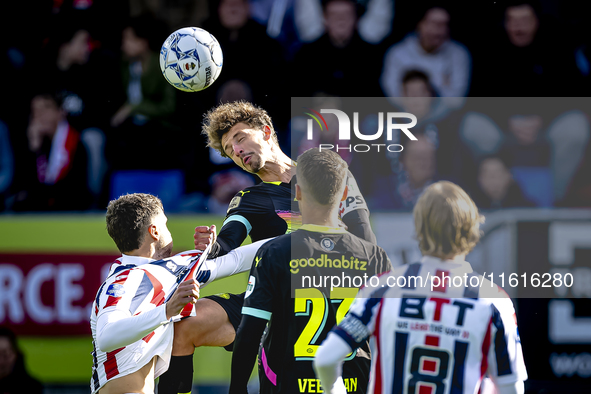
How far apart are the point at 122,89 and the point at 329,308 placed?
4.86 metres

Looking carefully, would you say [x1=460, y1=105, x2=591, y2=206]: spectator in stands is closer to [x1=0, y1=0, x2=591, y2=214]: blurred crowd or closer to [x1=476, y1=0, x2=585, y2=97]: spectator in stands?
[x1=0, y1=0, x2=591, y2=214]: blurred crowd

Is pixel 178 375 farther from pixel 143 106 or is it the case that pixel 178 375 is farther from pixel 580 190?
pixel 580 190

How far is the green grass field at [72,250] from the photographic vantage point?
637 cm

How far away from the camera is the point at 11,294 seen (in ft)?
21.6

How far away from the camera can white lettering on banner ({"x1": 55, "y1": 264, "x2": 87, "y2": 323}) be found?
6.57m

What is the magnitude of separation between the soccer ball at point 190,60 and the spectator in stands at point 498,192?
10.0 ft

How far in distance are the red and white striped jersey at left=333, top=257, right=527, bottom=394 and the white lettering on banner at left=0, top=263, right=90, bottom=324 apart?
4354 mm

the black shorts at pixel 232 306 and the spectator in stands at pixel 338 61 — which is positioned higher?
the spectator in stands at pixel 338 61

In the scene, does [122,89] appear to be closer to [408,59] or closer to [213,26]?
[213,26]

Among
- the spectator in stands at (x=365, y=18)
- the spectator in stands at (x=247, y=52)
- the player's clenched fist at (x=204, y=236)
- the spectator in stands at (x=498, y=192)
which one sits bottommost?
the player's clenched fist at (x=204, y=236)

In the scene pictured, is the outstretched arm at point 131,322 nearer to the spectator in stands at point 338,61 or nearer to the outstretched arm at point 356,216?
the outstretched arm at point 356,216

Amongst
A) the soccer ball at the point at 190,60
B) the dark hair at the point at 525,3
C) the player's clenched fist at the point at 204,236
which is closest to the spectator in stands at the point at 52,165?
the soccer ball at the point at 190,60

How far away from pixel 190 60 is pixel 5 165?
2961 millimetres

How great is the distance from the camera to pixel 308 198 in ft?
13.1
